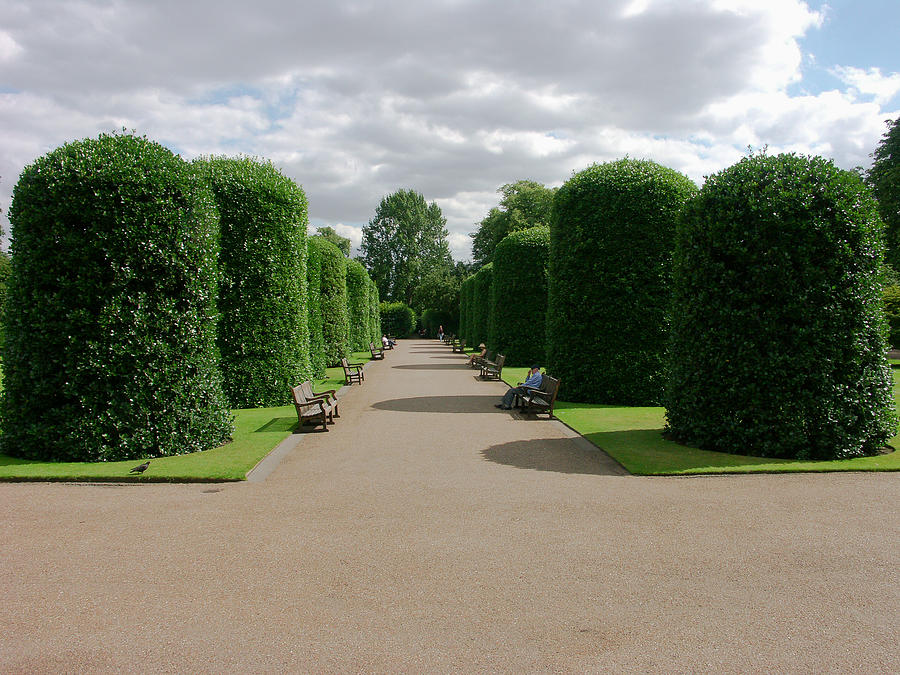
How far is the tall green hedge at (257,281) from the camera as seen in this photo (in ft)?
48.1

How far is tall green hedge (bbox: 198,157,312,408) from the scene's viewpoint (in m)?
14.7

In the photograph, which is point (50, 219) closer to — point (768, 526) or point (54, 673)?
point (54, 673)

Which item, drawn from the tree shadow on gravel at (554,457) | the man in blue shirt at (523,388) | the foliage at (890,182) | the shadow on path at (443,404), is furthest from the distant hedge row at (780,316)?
the foliage at (890,182)

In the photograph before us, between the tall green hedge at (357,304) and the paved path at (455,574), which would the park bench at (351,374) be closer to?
the tall green hedge at (357,304)

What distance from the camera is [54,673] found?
352cm

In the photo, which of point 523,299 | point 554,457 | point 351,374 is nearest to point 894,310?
point 523,299

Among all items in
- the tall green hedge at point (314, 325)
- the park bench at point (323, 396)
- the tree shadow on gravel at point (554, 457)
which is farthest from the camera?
the tall green hedge at point (314, 325)

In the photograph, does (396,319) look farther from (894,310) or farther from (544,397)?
(544,397)

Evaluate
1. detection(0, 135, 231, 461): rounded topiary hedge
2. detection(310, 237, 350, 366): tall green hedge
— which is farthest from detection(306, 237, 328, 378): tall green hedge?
detection(0, 135, 231, 461): rounded topiary hedge

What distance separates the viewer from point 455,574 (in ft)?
15.9

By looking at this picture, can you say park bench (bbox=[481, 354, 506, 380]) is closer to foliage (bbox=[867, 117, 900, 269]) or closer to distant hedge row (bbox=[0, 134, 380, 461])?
distant hedge row (bbox=[0, 134, 380, 461])

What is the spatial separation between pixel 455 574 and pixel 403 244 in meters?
76.5

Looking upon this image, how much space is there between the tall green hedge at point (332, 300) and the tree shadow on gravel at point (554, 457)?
1618 centimetres

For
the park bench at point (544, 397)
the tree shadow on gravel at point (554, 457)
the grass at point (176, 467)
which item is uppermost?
the park bench at point (544, 397)
